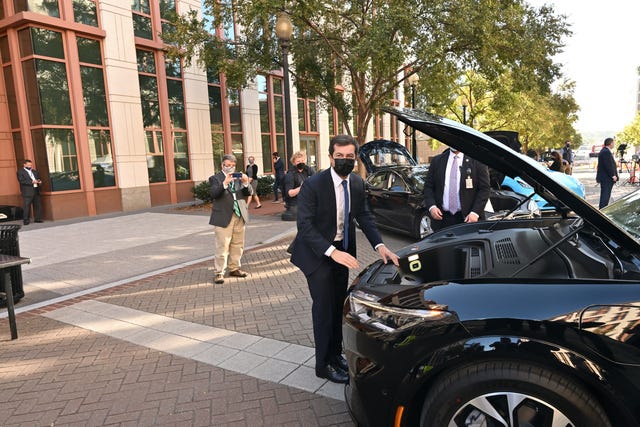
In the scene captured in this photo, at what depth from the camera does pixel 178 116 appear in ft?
53.2

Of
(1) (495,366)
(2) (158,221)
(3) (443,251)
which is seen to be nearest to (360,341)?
(1) (495,366)

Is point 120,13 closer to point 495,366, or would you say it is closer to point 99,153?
point 99,153

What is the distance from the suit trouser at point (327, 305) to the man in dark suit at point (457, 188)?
217 centimetres

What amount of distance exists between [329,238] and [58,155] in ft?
41.8

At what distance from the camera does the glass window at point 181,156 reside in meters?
16.2

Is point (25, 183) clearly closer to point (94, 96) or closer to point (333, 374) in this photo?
point (94, 96)

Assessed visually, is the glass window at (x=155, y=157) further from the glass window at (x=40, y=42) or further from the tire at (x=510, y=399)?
the tire at (x=510, y=399)

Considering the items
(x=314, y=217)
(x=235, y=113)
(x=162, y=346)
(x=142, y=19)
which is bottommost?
(x=162, y=346)

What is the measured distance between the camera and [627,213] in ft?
8.97

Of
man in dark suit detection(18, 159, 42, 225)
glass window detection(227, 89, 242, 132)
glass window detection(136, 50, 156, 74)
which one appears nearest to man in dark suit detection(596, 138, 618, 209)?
glass window detection(227, 89, 242, 132)

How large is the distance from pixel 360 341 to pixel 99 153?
13.9m

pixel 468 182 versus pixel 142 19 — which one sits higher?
pixel 142 19

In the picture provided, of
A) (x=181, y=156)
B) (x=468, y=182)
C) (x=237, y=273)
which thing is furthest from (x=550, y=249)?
(x=181, y=156)

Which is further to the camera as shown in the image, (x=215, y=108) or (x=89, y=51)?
(x=215, y=108)
